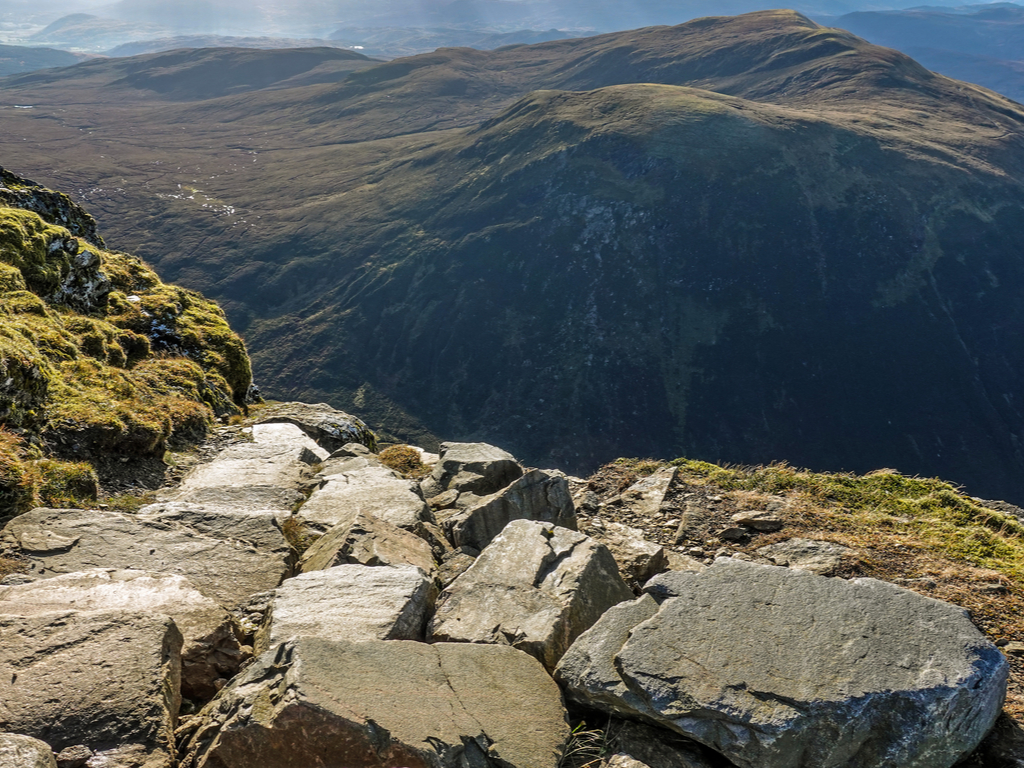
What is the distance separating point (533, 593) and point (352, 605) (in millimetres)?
1774

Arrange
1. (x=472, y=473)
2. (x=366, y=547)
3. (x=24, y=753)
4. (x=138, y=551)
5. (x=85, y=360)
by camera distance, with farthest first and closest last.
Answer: (x=472, y=473), (x=85, y=360), (x=366, y=547), (x=138, y=551), (x=24, y=753)

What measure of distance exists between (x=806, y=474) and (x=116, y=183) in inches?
8084

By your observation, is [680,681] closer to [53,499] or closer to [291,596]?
[291,596]

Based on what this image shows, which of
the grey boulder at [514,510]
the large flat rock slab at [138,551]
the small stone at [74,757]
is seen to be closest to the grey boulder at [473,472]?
the grey boulder at [514,510]

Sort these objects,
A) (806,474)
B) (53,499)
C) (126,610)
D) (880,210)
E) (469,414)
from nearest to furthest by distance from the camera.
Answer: (126,610), (53,499), (806,474), (469,414), (880,210)

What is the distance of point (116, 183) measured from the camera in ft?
582

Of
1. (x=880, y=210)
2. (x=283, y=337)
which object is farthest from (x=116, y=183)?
(x=880, y=210)

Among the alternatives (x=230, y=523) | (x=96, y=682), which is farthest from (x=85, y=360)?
(x=96, y=682)

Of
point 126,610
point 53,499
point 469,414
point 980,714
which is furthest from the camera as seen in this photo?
point 469,414

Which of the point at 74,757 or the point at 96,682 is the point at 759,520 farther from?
the point at 74,757

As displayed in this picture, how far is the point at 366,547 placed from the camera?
7.62 m

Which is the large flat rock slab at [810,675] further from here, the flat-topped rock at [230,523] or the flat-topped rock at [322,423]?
the flat-topped rock at [322,423]

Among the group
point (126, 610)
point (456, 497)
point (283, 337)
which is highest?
point (126, 610)

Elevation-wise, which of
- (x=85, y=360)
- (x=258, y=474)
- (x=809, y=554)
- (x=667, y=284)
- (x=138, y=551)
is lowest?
(x=667, y=284)
